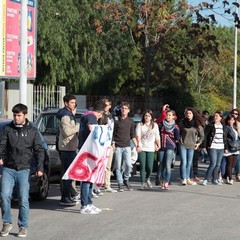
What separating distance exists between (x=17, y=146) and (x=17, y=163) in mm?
230

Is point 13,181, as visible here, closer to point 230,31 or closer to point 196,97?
point 196,97

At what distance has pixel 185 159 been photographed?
16234 mm

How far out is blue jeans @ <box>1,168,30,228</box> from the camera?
30.6 feet

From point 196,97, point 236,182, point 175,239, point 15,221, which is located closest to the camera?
point 175,239

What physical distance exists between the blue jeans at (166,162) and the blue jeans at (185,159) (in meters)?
0.73

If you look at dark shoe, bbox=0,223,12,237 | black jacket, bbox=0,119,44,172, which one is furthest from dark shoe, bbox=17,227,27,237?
black jacket, bbox=0,119,44,172

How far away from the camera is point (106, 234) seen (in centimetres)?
953

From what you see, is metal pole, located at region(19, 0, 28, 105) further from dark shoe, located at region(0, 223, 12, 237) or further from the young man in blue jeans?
dark shoe, located at region(0, 223, 12, 237)

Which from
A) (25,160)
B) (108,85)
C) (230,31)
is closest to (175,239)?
(25,160)

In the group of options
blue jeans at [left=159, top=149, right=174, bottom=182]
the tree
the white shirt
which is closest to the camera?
the white shirt

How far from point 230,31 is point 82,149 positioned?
2504 inches

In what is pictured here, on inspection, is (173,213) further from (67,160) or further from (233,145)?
(233,145)

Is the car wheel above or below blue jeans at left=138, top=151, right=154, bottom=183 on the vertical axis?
below

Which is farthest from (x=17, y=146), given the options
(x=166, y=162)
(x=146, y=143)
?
(x=166, y=162)
